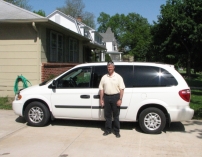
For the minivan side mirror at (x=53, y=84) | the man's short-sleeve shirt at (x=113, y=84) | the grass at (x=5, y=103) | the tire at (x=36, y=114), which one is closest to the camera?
the man's short-sleeve shirt at (x=113, y=84)

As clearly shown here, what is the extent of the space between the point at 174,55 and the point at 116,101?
24059 millimetres

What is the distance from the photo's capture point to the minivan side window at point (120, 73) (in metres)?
6.88

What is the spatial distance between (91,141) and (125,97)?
1387mm

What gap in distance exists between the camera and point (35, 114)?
24.0 feet

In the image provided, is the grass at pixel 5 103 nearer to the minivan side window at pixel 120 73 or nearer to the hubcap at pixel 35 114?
the hubcap at pixel 35 114

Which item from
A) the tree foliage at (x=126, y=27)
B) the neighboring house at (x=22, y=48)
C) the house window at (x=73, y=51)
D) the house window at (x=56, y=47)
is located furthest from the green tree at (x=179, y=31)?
the tree foliage at (x=126, y=27)

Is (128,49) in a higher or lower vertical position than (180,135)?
higher

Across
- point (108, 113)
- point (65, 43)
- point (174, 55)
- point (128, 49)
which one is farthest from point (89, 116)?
point (128, 49)

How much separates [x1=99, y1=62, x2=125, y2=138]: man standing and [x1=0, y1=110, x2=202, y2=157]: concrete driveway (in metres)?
0.50

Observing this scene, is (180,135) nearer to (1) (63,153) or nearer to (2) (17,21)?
(1) (63,153)

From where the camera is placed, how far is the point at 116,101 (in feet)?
20.9

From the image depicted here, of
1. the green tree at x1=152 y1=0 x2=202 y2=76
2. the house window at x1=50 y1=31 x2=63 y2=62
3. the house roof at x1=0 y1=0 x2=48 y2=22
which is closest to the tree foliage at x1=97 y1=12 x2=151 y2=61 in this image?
the green tree at x1=152 y1=0 x2=202 y2=76

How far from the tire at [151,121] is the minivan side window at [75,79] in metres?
1.71

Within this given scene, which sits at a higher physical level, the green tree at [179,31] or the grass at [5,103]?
the green tree at [179,31]
